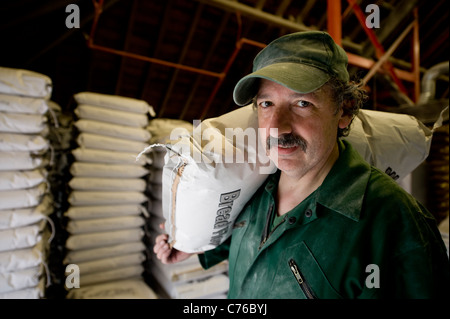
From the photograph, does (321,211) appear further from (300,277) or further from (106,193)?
(106,193)

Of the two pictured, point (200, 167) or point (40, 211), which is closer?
point (200, 167)

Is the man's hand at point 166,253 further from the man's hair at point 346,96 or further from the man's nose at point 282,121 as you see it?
the man's hair at point 346,96

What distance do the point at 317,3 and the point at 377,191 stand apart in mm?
5219

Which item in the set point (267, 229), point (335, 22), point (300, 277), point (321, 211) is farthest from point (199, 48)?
point (300, 277)

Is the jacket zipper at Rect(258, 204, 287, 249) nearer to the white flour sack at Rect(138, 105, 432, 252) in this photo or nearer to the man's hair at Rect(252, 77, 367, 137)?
the white flour sack at Rect(138, 105, 432, 252)

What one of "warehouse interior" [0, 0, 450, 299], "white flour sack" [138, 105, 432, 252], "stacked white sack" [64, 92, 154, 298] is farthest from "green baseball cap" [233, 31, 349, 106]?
"warehouse interior" [0, 0, 450, 299]

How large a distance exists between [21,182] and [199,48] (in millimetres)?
4272

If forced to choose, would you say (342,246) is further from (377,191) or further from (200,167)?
(200,167)

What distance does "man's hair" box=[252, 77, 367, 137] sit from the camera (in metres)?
0.99
